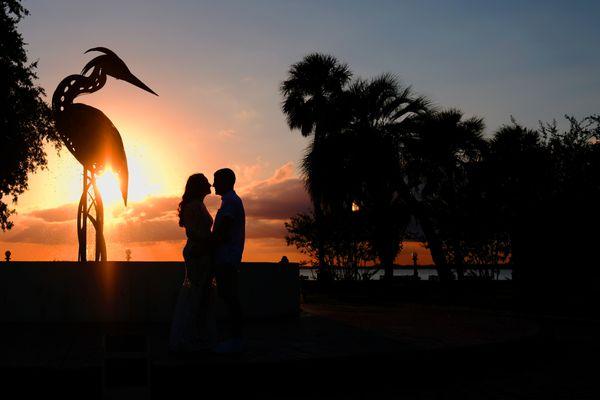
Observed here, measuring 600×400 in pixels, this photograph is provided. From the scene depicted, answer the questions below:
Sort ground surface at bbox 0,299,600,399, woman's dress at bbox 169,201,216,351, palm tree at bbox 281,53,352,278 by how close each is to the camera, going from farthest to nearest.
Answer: palm tree at bbox 281,53,352,278, woman's dress at bbox 169,201,216,351, ground surface at bbox 0,299,600,399

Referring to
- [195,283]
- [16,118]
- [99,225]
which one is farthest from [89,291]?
[16,118]

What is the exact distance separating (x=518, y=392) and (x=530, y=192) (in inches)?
1024

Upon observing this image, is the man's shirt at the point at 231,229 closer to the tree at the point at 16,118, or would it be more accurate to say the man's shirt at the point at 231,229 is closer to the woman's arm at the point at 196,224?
the woman's arm at the point at 196,224

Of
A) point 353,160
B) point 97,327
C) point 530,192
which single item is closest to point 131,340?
Result: point 97,327

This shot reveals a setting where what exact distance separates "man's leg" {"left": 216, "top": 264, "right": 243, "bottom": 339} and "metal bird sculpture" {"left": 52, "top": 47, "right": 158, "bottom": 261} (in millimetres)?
6384

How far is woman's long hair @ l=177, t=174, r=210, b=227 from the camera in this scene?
24.9 feet

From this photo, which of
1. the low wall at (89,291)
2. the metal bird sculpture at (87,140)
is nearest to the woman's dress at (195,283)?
the low wall at (89,291)

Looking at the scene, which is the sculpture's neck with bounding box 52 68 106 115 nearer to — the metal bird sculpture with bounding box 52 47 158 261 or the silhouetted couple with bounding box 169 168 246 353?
the metal bird sculpture with bounding box 52 47 158 261

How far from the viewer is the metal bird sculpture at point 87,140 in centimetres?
1305

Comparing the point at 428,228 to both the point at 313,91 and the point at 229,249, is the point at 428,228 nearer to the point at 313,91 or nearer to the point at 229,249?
the point at 313,91

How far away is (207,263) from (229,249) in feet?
1.19

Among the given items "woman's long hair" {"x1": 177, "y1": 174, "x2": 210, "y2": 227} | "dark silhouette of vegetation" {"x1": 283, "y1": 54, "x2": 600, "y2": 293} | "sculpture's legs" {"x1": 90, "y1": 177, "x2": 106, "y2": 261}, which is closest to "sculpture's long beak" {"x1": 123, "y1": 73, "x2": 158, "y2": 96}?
"sculpture's legs" {"x1": 90, "y1": 177, "x2": 106, "y2": 261}

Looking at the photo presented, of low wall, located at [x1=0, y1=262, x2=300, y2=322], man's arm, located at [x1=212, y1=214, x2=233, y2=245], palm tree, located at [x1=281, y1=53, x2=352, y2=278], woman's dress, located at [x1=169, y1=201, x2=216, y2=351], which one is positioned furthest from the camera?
palm tree, located at [x1=281, y1=53, x2=352, y2=278]

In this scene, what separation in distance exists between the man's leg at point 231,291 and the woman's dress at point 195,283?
0.25 m
